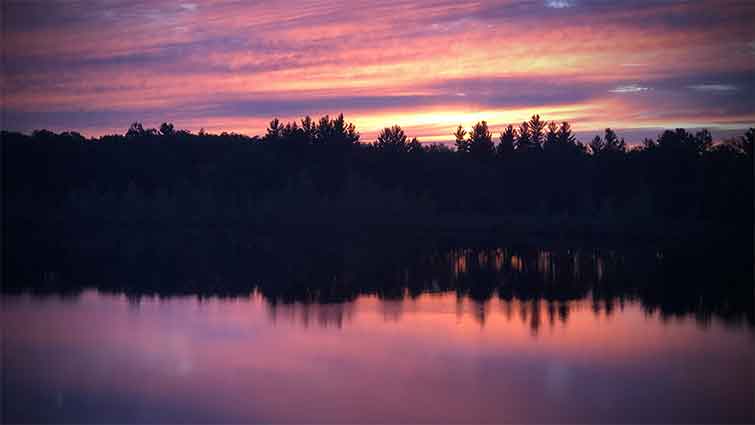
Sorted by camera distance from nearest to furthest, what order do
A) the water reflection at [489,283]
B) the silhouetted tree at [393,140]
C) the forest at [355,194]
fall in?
the water reflection at [489,283], the forest at [355,194], the silhouetted tree at [393,140]

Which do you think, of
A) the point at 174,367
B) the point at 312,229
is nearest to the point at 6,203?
the point at 312,229

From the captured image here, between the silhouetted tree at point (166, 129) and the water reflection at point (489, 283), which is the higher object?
the silhouetted tree at point (166, 129)

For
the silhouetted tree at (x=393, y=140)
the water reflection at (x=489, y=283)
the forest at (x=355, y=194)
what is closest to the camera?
the water reflection at (x=489, y=283)

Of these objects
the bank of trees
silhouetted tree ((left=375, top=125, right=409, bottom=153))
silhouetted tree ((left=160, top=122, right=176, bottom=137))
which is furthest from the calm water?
silhouetted tree ((left=160, top=122, right=176, bottom=137))

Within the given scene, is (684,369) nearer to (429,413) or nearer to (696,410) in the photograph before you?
(696,410)

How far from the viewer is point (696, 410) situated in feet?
36.0

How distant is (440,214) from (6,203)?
27.0 metres

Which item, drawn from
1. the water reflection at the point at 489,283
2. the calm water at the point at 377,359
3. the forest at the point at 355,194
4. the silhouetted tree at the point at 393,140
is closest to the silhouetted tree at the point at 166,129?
the forest at the point at 355,194

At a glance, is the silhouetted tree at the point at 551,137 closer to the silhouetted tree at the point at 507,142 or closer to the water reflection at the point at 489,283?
the silhouetted tree at the point at 507,142

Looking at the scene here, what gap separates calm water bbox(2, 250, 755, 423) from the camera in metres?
10.9

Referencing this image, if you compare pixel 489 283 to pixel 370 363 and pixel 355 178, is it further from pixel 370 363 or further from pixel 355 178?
pixel 355 178

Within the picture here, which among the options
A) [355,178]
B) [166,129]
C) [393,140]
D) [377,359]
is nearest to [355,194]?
[355,178]

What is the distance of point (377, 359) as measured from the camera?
13750mm

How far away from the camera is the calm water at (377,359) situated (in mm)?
10945
